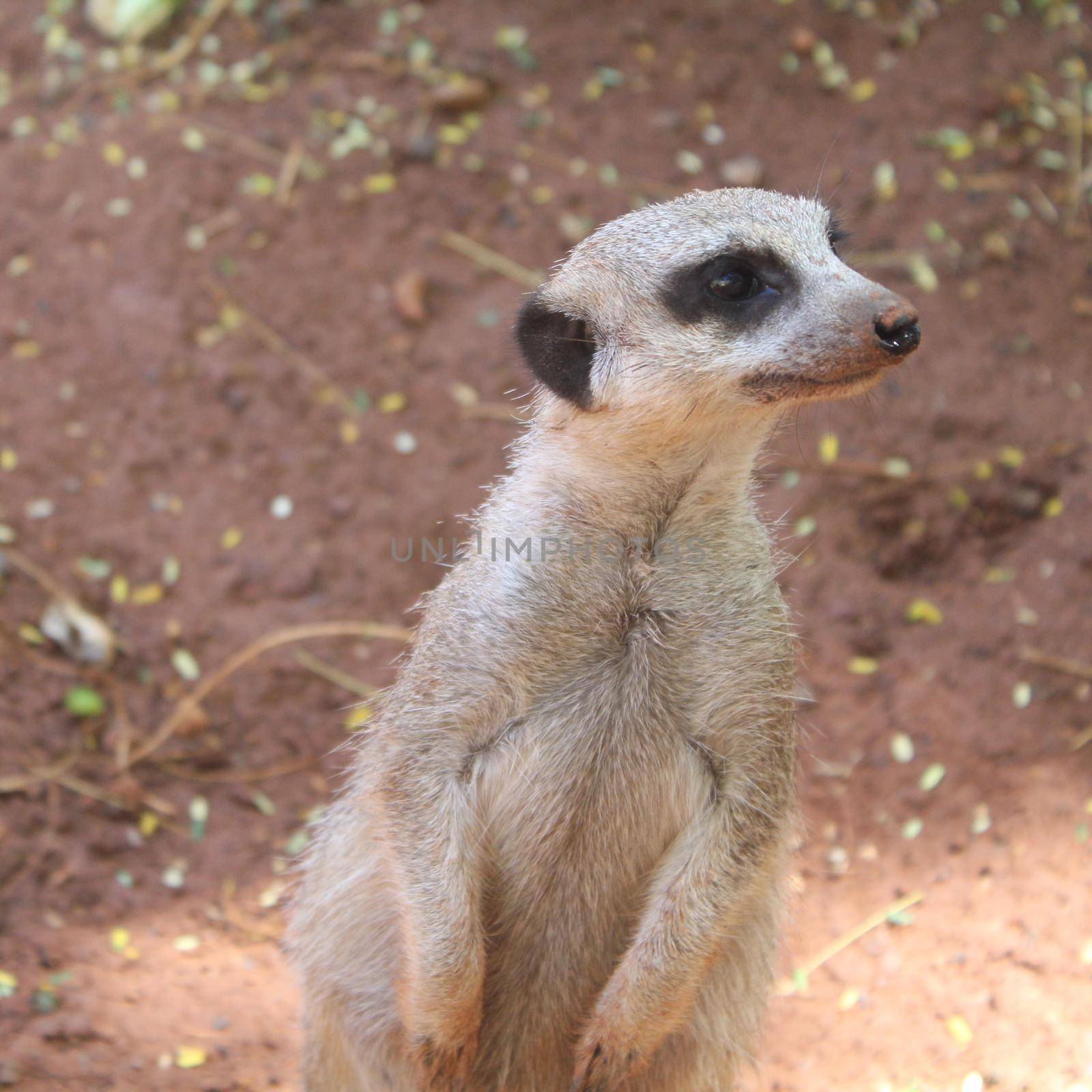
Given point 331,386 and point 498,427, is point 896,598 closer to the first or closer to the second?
point 498,427

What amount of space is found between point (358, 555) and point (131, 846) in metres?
1.03

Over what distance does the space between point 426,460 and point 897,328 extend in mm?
2177

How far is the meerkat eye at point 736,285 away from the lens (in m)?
1.81

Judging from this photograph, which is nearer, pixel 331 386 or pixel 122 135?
pixel 331 386

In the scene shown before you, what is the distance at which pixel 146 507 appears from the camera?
356 centimetres

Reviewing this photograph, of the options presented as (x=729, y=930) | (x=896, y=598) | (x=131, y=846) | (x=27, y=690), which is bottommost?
(x=896, y=598)

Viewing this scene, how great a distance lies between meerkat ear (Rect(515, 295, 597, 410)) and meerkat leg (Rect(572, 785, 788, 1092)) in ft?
2.33

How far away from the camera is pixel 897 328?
1675mm

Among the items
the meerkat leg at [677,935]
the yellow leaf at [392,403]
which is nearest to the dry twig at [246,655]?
the yellow leaf at [392,403]

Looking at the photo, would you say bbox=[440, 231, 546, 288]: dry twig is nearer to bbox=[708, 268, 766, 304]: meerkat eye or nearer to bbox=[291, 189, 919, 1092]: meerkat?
bbox=[291, 189, 919, 1092]: meerkat

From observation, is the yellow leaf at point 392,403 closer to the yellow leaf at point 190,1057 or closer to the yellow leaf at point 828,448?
the yellow leaf at point 828,448

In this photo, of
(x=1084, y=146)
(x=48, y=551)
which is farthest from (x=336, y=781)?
(x=1084, y=146)

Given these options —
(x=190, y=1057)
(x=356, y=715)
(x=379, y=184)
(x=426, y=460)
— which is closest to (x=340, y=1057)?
(x=190, y=1057)

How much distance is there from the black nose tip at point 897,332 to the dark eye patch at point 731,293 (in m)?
0.17
